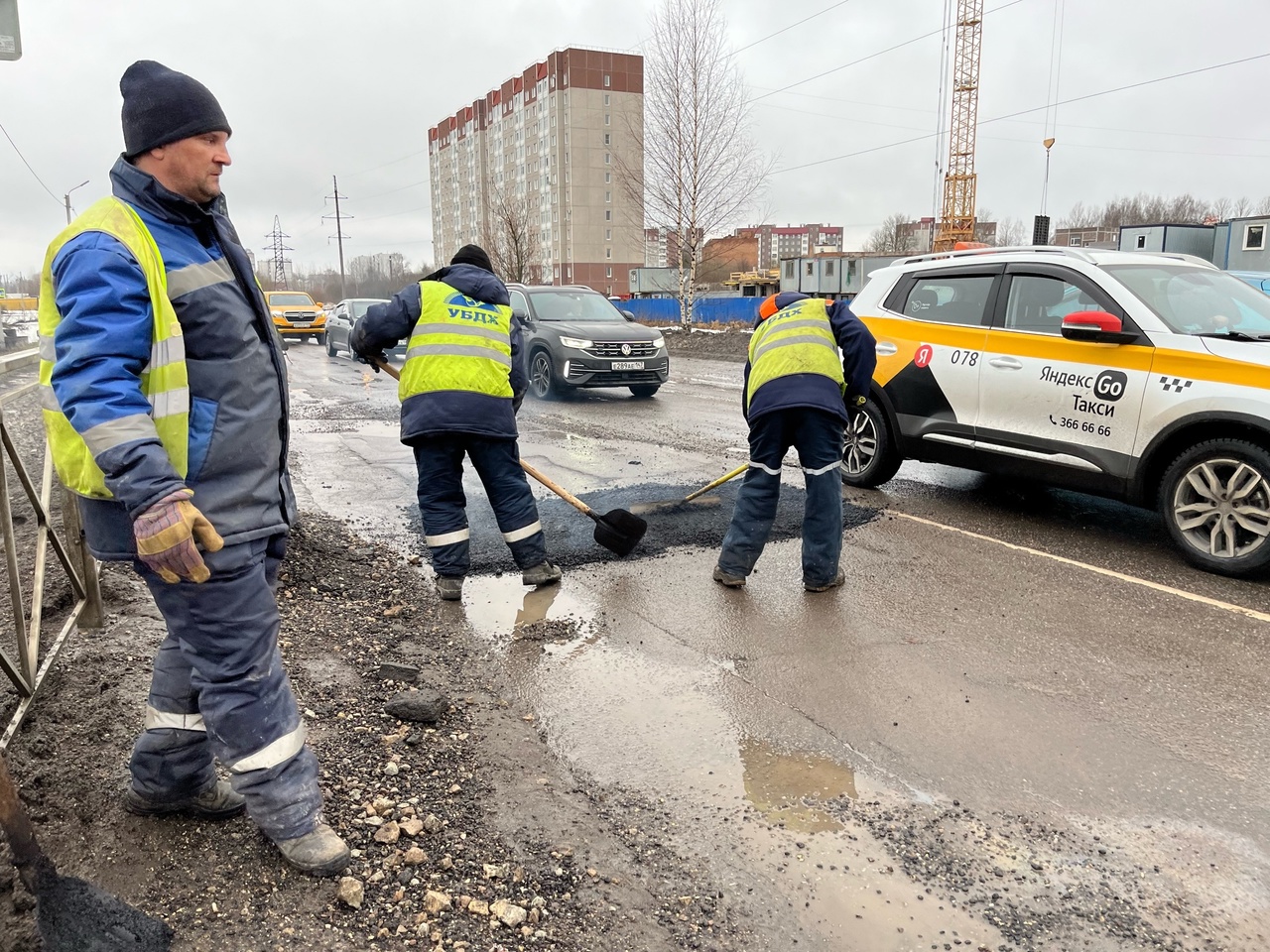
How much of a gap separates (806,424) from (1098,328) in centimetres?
201

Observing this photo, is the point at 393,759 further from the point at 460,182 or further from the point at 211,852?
the point at 460,182

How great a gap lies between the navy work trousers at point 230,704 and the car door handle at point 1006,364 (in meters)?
5.07

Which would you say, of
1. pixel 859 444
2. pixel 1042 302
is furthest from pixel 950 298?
pixel 859 444

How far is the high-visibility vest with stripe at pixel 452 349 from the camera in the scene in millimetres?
4734

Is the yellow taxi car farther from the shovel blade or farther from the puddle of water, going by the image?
the puddle of water

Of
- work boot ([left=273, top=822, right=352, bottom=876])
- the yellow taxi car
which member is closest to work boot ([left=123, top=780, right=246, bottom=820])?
work boot ([left=273, top=822, right=352, bottom=876])

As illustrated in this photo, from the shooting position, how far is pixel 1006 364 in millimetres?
6059

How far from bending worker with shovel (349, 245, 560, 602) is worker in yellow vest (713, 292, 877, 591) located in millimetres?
1203

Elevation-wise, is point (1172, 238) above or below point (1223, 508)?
above

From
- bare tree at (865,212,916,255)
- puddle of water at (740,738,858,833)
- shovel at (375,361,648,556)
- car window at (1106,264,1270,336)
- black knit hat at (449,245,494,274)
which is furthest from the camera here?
bare tree at (865,212,916,255)

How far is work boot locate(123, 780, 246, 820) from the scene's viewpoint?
2590 mm

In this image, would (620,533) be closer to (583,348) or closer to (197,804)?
(197,804)

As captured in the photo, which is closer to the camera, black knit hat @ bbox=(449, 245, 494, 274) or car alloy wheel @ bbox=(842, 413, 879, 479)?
black knit hat @ bbox=(449, 245, 494, 274)

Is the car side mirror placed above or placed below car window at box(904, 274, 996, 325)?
below
